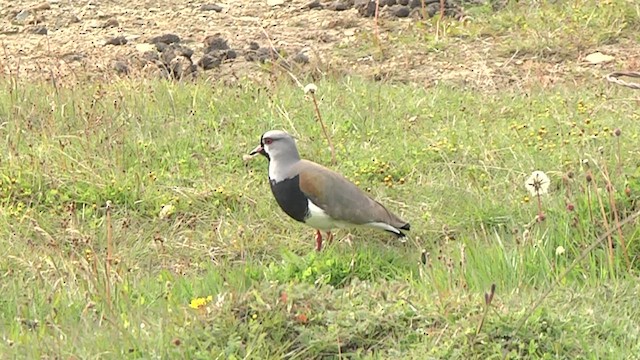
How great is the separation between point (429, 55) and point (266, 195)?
2.52m

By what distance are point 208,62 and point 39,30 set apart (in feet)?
5.19

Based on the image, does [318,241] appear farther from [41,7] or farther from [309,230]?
[41,7]

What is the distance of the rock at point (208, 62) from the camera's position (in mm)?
8336

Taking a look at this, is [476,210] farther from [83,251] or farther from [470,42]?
[470,42]

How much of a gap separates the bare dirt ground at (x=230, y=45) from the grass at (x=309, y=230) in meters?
0.34

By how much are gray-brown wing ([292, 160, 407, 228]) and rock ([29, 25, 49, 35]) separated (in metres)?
4.03

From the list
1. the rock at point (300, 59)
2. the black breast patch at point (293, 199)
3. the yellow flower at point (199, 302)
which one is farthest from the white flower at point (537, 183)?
the rock at point (300, 59)

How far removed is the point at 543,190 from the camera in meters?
5.34

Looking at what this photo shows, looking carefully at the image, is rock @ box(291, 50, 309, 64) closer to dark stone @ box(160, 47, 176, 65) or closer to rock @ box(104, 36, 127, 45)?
dark stone @ box(160, 47, 176, 65)

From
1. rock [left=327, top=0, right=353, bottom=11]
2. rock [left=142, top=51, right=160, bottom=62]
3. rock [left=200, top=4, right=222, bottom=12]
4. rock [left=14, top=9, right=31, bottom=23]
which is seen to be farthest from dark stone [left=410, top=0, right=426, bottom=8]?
rock [left=14, top=9, right=31, bottom=23]

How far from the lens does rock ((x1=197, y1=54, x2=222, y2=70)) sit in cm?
834

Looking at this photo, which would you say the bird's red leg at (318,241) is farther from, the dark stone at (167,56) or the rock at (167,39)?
the rock at (167,39)

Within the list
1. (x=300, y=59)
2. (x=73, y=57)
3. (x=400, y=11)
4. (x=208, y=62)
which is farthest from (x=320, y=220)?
(x=400, y=11)

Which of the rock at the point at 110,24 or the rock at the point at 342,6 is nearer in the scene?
the rock at the point at 110,24
